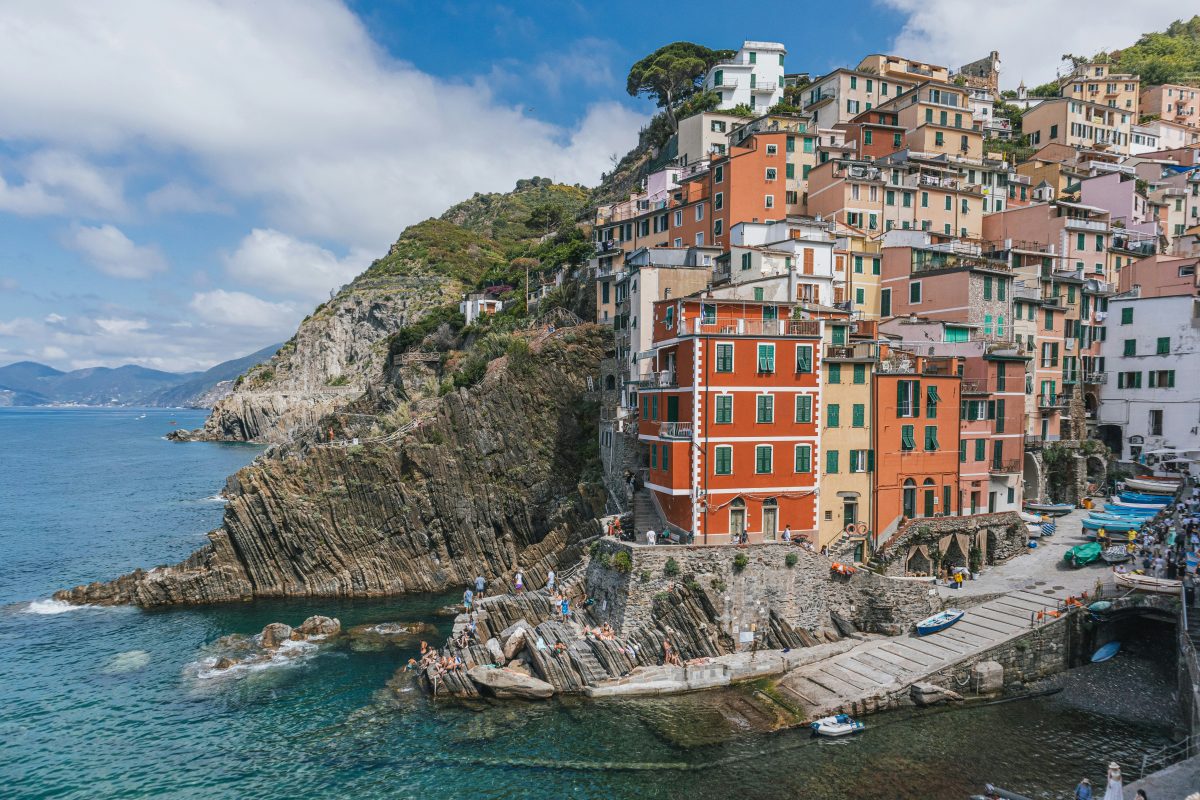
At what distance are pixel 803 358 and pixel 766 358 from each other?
216cm

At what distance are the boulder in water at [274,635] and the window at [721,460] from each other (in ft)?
87.4

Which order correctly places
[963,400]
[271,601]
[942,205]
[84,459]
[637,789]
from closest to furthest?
[637,789]
[963,400]
[271,601]
[942,205]
[84,459]

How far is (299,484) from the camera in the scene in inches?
2126

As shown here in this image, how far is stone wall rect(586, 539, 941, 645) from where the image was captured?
3475cm

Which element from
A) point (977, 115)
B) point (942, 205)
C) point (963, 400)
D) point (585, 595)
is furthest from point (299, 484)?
point (977, 115)

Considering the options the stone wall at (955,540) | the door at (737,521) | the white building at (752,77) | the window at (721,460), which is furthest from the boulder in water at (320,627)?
the white building at (752,77)

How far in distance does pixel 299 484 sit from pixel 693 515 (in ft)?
108

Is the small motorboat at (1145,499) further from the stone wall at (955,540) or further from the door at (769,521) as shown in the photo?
the door at (769,521)

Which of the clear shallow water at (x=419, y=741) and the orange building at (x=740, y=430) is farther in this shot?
the orange building at (x=740, y=430)

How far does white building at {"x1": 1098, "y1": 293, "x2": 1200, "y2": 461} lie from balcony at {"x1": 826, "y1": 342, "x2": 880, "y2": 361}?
2816 centimetres

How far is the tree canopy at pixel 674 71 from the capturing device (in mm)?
99375

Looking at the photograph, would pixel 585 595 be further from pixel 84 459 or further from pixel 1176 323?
pixel 84 459

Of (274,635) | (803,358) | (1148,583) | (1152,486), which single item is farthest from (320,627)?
(1152,486)

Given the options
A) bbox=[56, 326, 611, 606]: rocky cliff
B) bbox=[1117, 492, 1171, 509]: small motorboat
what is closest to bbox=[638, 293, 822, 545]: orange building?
bbox=[56, 326, 611, 606]: rocky cliff
